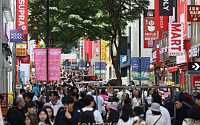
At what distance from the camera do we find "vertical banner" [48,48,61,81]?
19875 millimetres

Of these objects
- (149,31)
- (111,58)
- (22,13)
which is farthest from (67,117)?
(149,31)

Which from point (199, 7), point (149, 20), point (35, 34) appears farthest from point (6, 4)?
point (149, 20)

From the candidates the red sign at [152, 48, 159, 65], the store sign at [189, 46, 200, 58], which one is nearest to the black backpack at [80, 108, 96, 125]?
the store sign at [189, 46, 200, 58]

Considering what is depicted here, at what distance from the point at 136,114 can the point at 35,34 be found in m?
26.8

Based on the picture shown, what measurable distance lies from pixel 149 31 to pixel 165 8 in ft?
39.9

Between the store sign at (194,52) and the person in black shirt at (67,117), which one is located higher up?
the store sign at (194,52)

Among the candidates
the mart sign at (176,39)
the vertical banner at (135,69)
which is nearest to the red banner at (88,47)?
the vertical banner at (135,69)

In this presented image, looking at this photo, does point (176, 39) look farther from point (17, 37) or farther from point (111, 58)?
point (17, 37)

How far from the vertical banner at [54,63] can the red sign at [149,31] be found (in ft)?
65.6

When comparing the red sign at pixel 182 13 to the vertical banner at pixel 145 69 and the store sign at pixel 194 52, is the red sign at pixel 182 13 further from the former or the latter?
the vertical banner at pixel 145 69

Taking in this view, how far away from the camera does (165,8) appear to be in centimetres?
2959

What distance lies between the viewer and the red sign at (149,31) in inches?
1548

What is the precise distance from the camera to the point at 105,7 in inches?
996

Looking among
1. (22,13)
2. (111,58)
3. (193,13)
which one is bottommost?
(111,58)
